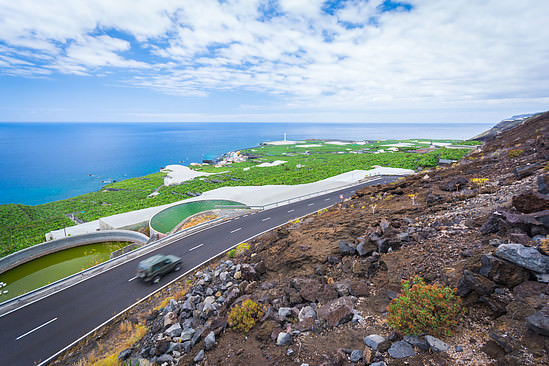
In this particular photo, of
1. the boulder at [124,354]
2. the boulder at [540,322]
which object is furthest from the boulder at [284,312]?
the boulder at [124,354]

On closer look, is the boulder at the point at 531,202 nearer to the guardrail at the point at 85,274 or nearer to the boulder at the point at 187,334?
the boulder at the point at 187,334

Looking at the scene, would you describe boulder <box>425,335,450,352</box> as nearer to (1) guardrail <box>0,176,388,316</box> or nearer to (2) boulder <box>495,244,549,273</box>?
(2) boulder <box>495,244,549,273</box>

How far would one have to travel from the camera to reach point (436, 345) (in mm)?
5203

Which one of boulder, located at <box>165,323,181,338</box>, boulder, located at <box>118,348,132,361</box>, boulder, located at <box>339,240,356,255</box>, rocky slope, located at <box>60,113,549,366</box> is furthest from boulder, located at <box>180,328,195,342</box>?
boulder, located at <box>339,240,356,255</box>

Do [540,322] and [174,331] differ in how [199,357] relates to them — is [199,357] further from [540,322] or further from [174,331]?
[540,322]

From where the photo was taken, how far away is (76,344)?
11641mm

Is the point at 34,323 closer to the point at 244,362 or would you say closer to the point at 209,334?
the point at 209,334

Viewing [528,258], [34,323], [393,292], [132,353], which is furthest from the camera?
[34,323]

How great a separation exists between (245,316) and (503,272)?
7.35 m

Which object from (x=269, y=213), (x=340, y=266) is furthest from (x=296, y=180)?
(x=340, y=266)

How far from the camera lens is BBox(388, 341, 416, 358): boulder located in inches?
209

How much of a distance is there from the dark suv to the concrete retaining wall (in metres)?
11.1

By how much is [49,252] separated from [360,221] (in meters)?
30.2

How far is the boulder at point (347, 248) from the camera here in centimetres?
1068
